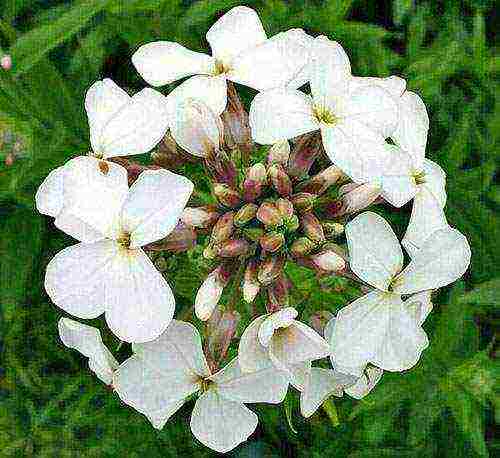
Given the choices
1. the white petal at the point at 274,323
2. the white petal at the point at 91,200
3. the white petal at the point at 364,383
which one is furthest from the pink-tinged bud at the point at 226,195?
the white petal at the point at 364,383

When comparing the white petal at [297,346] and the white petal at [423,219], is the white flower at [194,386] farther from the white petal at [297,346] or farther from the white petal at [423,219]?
the white petal at [423,219]

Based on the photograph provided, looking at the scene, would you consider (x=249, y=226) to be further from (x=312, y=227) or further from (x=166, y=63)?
(x=166, y=63)

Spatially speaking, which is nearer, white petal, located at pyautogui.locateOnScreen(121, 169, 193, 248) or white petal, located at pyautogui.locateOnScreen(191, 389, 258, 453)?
white petal, located at pyautogui.locateOnScreen(121, 169, 193, 248)

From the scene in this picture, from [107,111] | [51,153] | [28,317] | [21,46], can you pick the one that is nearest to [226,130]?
[107,111]

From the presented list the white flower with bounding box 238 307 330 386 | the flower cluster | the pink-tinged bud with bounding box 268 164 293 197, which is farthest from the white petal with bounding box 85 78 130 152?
the white flower with bounding box 238 307 330 386

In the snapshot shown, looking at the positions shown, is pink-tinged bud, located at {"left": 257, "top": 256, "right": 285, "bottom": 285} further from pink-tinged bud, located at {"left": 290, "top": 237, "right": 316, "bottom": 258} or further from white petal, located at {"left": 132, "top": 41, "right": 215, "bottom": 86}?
white petal, located at {"left": 132, "top": 41, "right": 215, "bottom": 86}

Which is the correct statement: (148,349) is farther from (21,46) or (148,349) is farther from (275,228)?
(21,46)
